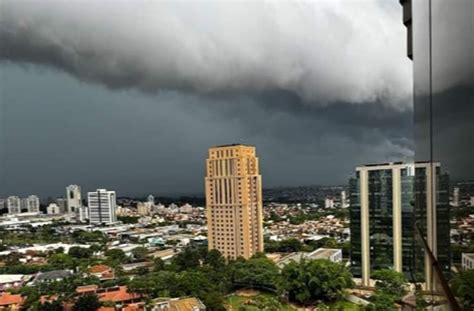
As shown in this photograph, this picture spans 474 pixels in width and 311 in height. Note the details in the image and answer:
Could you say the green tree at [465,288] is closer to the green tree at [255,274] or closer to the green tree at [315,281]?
the green tree at [315,281]

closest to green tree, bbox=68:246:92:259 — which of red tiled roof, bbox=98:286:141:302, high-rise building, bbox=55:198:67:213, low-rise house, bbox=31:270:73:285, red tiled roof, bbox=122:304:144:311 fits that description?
low-rise house, bbox=31:270:73:285

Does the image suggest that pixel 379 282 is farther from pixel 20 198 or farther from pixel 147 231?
Answer: pixel 20 198

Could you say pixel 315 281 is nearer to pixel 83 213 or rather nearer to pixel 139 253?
pixel 139 253

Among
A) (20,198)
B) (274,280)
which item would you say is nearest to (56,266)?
(274,280)

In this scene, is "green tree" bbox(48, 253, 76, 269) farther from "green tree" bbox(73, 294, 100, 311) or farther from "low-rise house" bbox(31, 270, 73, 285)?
"green tree" bbox(73, 294, 100, 311)

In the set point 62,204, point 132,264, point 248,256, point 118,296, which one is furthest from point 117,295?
point 62,204
